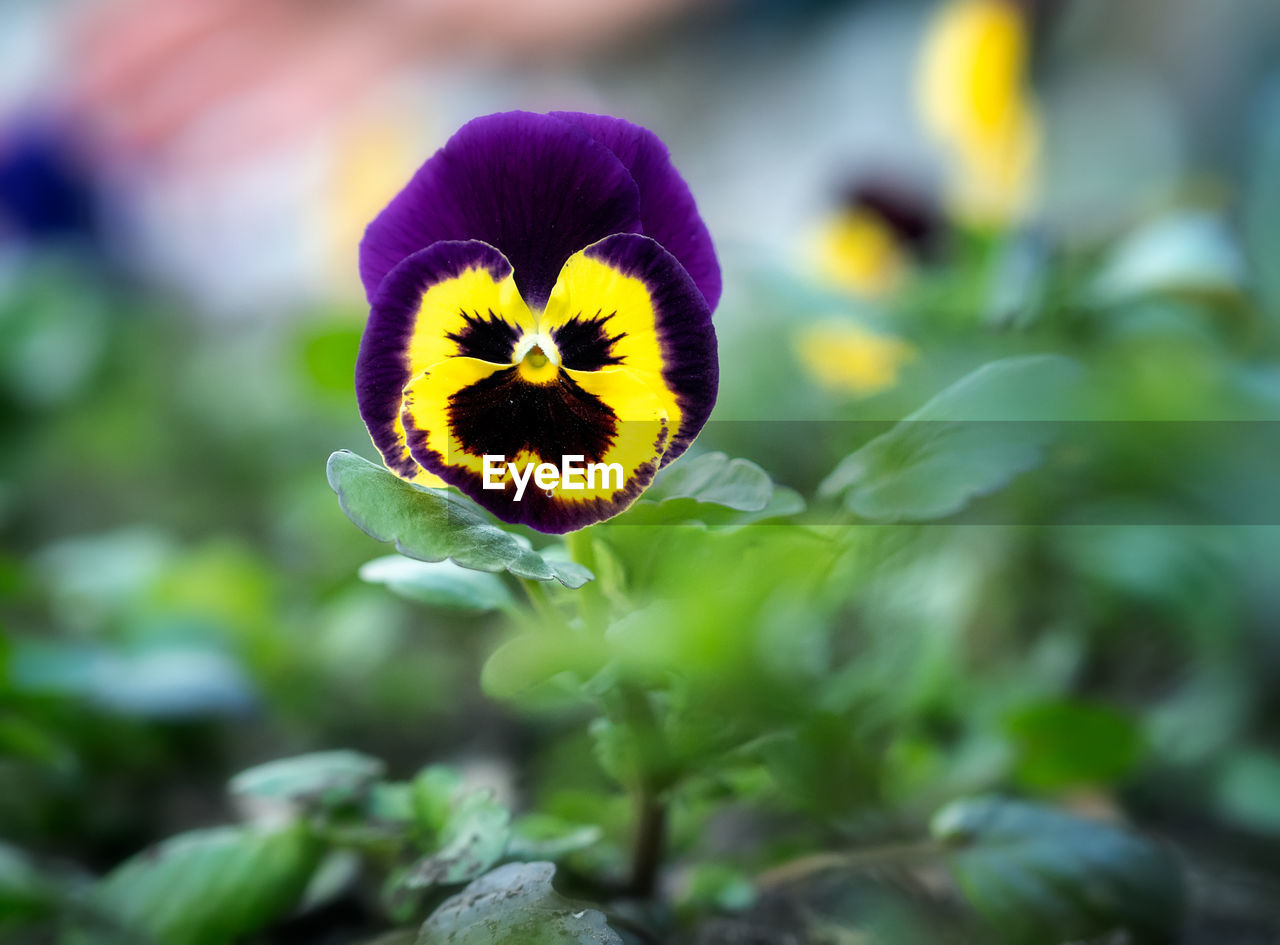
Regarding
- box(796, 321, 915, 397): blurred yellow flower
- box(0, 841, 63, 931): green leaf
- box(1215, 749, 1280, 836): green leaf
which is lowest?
box(1215, 749, 1280, 836): green leaf

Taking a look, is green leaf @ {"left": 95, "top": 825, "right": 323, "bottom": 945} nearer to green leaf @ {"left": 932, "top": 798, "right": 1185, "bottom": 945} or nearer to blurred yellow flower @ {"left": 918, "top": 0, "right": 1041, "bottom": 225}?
green leaf @ {"left": 932, "top": 798, "right": 1185, "bottom": 945}

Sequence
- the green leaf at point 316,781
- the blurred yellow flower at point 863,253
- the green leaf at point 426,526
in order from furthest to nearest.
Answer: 1. the blurred yellow flower at point 863,253
2. the green leaf at point 316,781
3. the green leaf at point 426,526

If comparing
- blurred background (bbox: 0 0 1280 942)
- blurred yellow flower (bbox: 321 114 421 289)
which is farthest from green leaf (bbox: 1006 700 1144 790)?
blurred yellow flower (bbox: 321 114 421 289)

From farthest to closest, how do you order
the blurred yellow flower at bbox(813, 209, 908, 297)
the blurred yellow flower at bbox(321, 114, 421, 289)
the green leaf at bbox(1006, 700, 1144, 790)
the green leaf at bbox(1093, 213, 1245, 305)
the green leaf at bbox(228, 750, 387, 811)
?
the blurred yellow flower at bbox(321, 114, 421, 289) < the blurred yellow flower at bbox(813, 209, 908, 297) < the green leaf at bbox(1093, 213, 1245, 305) < the green leaf at bbox(1006, 700, 1144, 790) < the green leaf at bbox(228, 750, 387, 811)

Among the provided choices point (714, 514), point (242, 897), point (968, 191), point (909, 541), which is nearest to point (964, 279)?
point (968, 191)

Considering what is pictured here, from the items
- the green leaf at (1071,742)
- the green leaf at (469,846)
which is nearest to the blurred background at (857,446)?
the green leaf at (1071,742)

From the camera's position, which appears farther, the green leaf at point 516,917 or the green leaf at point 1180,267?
the green leaf at point 1180,267

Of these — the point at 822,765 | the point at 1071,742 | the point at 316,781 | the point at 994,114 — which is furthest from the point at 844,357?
the point at 316,781

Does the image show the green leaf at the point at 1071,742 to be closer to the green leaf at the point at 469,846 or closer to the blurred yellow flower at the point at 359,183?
the green leaf at the point at 469,846
